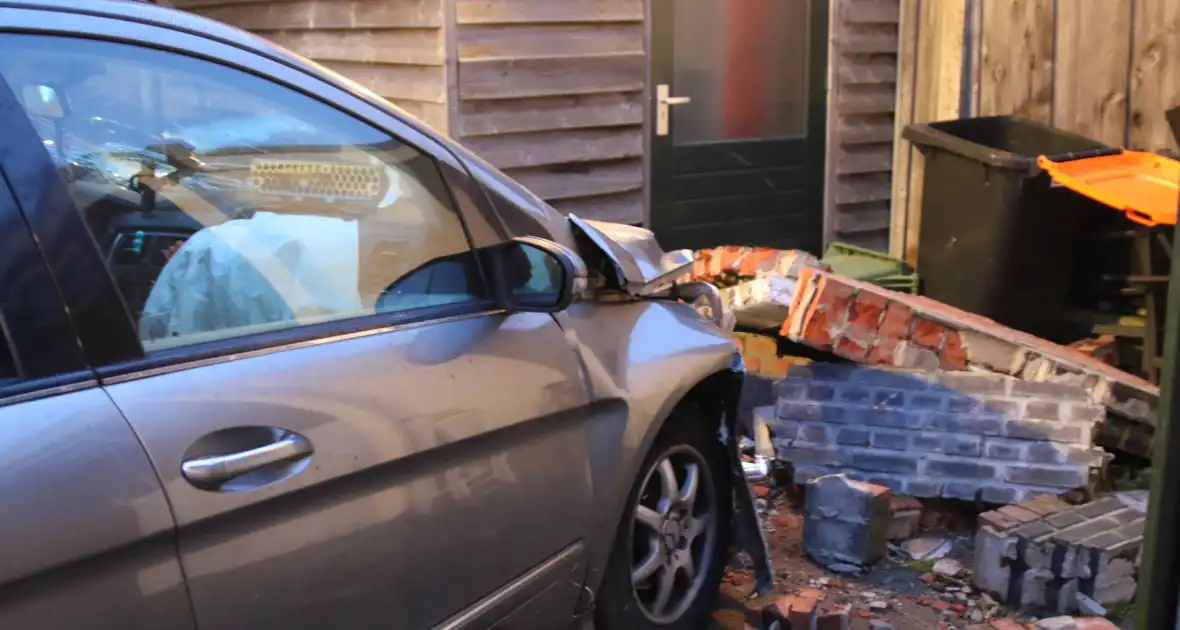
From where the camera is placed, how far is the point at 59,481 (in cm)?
178

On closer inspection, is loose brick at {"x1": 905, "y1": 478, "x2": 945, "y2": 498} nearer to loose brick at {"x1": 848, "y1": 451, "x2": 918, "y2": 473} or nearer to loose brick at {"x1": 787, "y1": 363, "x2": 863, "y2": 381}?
loose brick at {"x1": 848, "y1": 451, "x2": 918, "y2": 473}

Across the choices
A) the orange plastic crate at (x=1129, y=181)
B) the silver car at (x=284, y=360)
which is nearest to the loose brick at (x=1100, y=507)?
the orange plastic crate at (x=1129, y=181)

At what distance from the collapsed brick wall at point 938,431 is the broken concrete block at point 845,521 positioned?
0.45 m

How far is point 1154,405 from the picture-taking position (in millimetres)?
5148

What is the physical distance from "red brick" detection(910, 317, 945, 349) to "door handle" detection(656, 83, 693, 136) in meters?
2.49

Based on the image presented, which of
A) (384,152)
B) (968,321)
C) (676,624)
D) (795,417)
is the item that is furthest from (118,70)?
(968,321)

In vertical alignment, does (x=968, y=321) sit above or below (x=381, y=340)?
below

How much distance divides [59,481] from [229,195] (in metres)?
0.88

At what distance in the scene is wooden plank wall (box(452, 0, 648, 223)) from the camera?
249 inches

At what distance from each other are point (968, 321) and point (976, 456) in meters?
0.75

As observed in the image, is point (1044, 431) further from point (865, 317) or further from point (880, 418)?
point (865, 317)

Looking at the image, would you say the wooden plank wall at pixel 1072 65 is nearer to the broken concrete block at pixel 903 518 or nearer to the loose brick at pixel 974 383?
the loose brick at pixel 974 383

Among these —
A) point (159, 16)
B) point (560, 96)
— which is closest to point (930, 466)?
point (560, 96)

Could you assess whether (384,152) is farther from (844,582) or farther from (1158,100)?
(1158,100)
